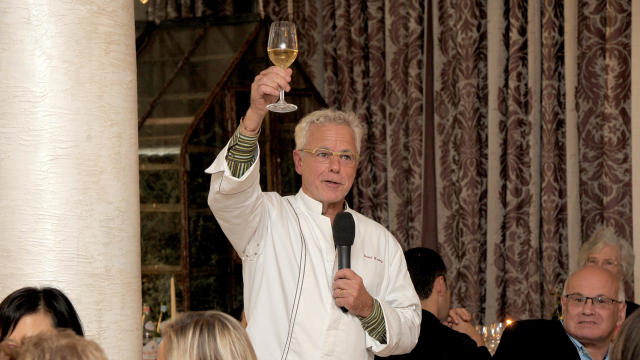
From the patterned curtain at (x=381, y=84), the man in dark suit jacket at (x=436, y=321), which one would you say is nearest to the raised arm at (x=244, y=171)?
the man in dark suit jacket at (x=436, y=321)

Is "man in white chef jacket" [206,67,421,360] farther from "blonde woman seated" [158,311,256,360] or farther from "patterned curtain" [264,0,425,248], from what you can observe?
"patterned curtain" [264,0,425,248]

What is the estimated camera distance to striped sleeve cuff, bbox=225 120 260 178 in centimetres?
251

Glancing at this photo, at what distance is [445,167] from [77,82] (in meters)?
3.73

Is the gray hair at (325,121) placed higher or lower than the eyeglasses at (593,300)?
higher

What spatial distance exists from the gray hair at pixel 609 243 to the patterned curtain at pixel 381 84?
1360mm

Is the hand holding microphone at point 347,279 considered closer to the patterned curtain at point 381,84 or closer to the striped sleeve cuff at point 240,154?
the striped sleeve cuff at point 240,154

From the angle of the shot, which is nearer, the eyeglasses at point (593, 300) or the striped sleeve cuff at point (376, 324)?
the striped sleeve cuff at point (376, 324)

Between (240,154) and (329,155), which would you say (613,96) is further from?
(240,154)

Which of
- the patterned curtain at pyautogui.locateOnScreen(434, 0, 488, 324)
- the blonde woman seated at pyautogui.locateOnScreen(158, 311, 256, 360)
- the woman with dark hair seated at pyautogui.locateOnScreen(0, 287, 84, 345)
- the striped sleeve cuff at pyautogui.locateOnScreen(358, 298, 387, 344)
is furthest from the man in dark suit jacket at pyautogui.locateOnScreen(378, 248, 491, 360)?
the patterned curtain at pyautogui.locateOnScreen(434, 0, 488, 324)

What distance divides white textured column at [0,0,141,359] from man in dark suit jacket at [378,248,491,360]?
1307 mm

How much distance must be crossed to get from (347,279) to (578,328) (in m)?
1.39

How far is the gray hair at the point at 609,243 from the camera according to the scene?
4.94m

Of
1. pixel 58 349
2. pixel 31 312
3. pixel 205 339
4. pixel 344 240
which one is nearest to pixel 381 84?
pixel 344 240

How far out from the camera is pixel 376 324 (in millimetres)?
2709
